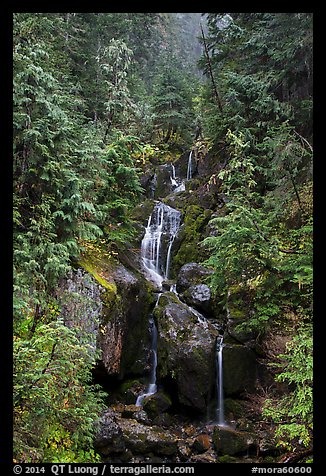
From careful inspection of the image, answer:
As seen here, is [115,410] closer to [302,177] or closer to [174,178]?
[302,177]

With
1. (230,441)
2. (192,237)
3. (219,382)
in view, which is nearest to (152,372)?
(219,382)

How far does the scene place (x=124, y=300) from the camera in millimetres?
9445

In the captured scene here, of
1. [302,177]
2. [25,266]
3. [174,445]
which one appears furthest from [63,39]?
[174,445]

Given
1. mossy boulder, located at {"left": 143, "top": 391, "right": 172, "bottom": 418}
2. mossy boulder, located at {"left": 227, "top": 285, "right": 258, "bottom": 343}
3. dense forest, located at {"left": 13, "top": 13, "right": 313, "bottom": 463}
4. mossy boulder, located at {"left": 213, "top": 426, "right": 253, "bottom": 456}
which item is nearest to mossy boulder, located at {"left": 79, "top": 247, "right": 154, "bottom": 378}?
dense forest, located at {"left": 13, "top": 13, "right": 313, "bottom": 463}

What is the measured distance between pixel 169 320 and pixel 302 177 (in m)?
5.67

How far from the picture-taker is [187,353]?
9.38m

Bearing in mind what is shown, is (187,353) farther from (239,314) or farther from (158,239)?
(158,239)

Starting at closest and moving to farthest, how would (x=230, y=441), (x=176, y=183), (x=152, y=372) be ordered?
(x=230, y=441)
(x=152, y=372)
(x=176, y=183)

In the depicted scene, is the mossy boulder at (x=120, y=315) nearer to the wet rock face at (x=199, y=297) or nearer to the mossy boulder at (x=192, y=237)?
the wet rock face at (x=199, y=297)

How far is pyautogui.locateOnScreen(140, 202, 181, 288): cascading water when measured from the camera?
46.1 feet

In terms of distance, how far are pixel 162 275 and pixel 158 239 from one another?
1.78m

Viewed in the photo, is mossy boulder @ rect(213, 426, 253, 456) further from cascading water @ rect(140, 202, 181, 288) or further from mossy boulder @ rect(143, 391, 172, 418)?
cascading water @ rect(140, 202, 181, 288)

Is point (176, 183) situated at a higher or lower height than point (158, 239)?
higher

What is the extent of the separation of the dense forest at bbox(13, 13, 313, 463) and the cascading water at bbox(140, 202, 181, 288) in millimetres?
72
